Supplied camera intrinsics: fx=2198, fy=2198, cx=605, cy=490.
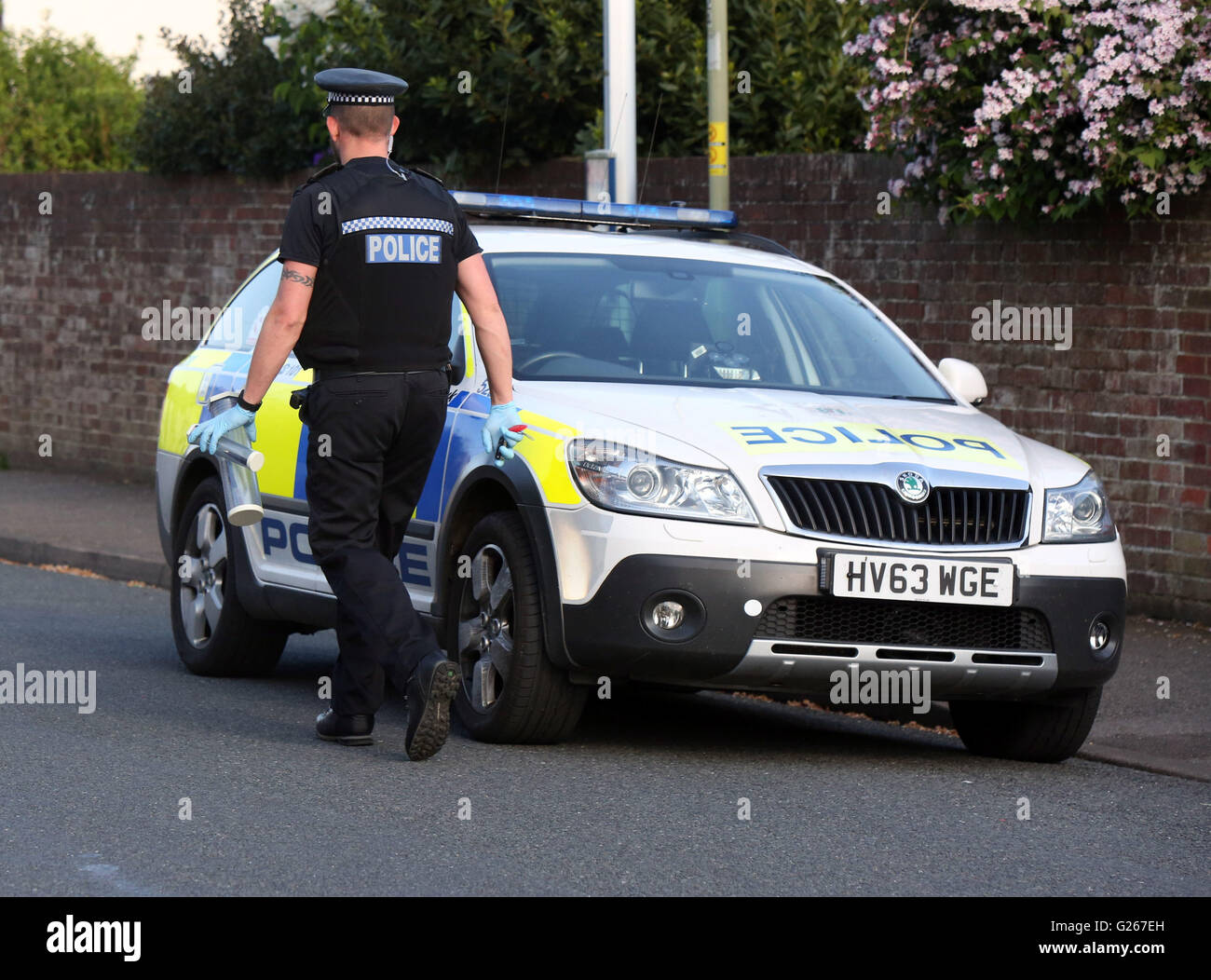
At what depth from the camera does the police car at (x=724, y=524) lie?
6496 mm

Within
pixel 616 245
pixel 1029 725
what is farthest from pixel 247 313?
pixel 1029 725

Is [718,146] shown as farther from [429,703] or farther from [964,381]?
[429,703]

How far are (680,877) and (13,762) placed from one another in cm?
236

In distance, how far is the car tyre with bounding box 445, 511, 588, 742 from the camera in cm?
668

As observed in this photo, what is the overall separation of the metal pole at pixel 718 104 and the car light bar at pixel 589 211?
2.58 m

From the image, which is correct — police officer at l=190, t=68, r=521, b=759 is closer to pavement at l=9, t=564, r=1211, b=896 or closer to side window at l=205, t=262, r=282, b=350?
pavement at l=9, t=564, r=1211, b=896

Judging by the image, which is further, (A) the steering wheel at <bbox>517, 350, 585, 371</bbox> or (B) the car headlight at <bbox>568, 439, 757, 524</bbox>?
(A) the steering wheel at <bbox>517, 350, 585, 371</bbox>

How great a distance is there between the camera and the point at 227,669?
338 inches

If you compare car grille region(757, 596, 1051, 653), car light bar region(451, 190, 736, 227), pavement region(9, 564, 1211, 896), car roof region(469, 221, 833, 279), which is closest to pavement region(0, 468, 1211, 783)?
pavement region(9, 564, 1211, 896)

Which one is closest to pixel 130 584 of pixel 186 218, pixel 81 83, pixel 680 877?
pixel 186 218

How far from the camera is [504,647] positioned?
22.3ft

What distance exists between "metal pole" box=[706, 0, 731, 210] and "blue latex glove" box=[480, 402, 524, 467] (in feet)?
15.7

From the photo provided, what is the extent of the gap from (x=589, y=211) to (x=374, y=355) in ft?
6.79
